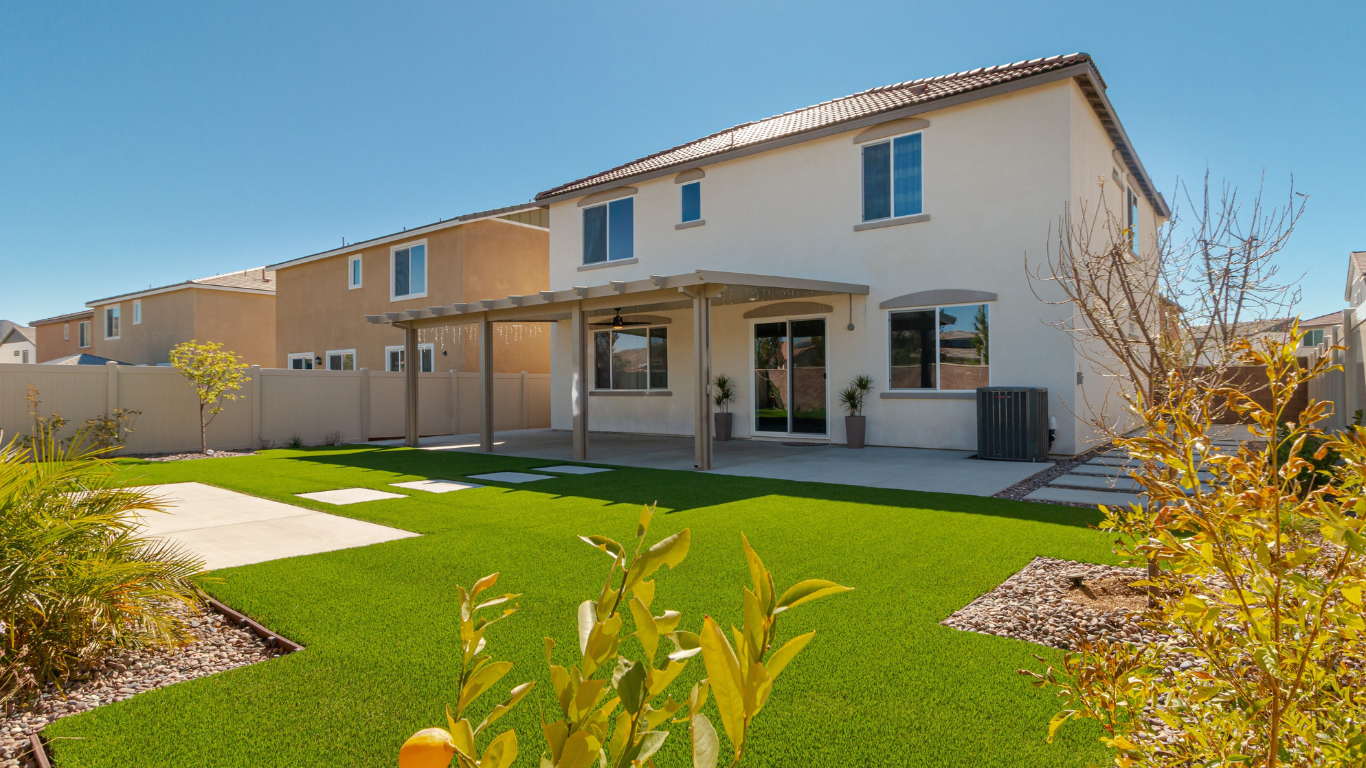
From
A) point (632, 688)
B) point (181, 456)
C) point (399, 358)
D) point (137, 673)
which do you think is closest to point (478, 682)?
point (632, 688)

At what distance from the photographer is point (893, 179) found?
12000 mm

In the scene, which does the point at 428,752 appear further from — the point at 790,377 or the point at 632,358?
the point at 632,358

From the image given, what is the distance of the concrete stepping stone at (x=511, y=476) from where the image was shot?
9.26 metres

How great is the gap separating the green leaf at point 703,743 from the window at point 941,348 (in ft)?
37.5

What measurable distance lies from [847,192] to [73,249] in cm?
2648

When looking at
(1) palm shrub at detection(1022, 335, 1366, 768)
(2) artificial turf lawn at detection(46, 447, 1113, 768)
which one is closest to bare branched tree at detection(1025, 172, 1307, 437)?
(2) artificial turf lawn at detection(46, 447, 1113, 768)

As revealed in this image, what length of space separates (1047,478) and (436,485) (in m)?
7.40

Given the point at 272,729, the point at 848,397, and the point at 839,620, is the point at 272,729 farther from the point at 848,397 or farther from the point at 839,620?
the point at 848,397

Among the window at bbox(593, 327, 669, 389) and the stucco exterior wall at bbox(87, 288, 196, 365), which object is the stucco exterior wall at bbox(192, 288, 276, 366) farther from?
the window at bbox(593, 327, 669, 389)

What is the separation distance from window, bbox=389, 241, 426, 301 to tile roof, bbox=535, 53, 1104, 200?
425 centimetres

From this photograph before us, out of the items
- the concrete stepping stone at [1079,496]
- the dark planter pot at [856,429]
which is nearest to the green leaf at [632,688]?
the concrete stepping stone at [1079,496]

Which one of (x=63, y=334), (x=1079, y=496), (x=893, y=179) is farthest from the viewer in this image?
(x=63, y=334)

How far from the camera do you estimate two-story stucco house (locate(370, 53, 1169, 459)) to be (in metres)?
10.6

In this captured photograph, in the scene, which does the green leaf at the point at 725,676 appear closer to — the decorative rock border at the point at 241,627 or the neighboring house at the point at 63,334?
the decorative rock border at the point at 241,627
